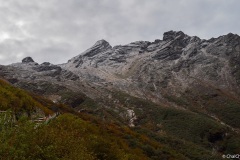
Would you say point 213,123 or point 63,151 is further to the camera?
point 213,123

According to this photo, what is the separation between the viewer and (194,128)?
178 m

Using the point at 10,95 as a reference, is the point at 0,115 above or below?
below

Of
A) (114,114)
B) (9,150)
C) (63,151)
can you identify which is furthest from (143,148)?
(114,114)

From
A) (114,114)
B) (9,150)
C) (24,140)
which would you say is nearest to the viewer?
(9,150)

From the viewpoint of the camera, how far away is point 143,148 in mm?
99625

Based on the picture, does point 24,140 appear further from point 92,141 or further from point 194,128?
point 194,128

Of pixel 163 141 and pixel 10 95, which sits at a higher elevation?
pixel 10 95

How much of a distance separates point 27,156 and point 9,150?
346 centimetres

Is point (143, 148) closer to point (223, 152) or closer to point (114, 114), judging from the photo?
point (223, 152)

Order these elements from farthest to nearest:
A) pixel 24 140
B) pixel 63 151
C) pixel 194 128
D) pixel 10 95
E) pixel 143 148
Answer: pixel 194 128 → pixel 143 148 → pixel 10 95 → pixel 63 151 → pixel 24 140

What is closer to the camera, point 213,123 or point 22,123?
point 22,123

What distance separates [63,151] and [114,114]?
16179cm

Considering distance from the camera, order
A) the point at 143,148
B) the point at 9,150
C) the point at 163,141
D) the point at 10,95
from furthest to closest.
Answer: the point at 163,141, the point at 143,148, the point at 10,95, the point at 9,150

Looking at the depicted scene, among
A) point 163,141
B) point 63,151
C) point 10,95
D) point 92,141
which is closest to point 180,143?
point 163,141
